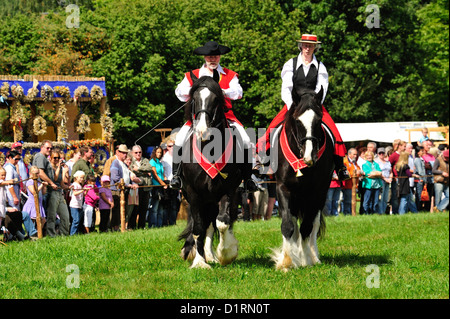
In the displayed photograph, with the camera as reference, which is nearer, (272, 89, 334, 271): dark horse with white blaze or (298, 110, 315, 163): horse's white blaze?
(298, 110, 315, 163): horse's white blaze

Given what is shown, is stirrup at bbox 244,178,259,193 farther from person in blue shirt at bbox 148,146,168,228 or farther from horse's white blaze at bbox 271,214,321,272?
person in blue shirt at bbox 148,146,168,228

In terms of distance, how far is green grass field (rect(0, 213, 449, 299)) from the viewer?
8.09 m

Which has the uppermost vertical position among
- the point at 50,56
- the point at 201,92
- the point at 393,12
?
the point at 393,12

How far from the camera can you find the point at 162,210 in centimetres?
1875

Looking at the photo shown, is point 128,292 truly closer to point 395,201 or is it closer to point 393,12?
point 395,201

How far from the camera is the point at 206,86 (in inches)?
375

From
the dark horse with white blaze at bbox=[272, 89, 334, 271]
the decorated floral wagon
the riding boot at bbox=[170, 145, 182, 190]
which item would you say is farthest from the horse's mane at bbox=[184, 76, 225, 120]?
the decorated floral wagon

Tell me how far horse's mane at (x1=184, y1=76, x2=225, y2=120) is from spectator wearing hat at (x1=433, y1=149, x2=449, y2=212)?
550 inches

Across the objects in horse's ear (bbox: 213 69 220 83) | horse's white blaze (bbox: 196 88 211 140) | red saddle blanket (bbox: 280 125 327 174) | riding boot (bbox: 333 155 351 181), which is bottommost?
riding boot (bbox: 333 155 351 181)

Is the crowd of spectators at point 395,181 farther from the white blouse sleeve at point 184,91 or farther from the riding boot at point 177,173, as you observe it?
the white blouse sleeve at point 184,91

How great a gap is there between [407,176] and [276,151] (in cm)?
1265
